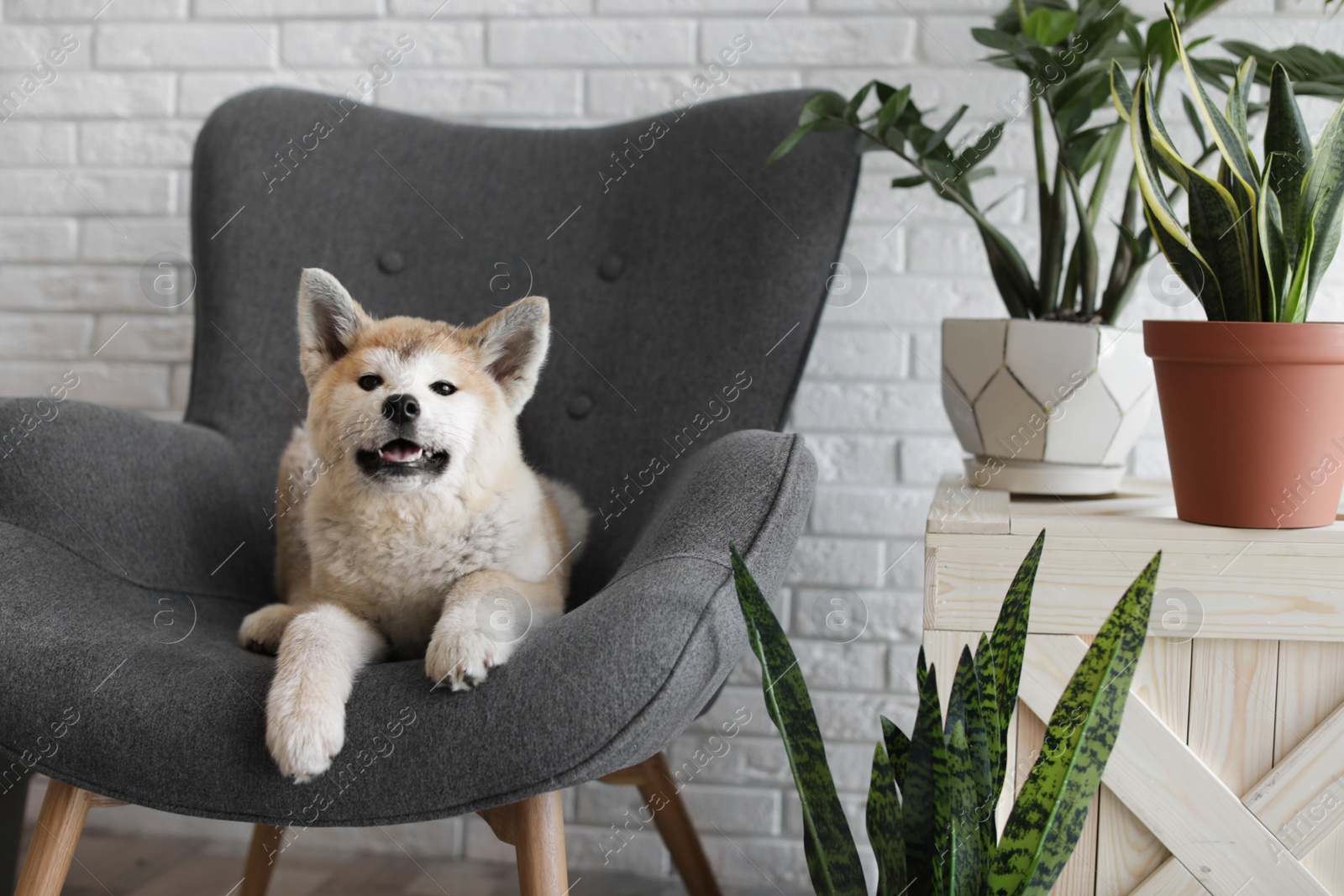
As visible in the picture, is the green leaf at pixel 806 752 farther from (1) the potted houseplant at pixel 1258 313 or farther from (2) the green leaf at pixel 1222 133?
(2) the green leaf at pixel 1222 133

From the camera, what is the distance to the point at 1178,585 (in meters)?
0.99

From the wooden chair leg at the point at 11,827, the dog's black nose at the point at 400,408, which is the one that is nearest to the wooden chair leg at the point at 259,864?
the wooden chair leg at the point at 11,827

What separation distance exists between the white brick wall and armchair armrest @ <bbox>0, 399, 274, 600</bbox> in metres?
0.67

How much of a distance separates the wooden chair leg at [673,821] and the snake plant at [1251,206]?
0.95m

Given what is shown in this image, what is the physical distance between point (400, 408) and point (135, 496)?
46cm

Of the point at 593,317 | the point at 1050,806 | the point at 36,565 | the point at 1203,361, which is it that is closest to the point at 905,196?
the point at 593,317

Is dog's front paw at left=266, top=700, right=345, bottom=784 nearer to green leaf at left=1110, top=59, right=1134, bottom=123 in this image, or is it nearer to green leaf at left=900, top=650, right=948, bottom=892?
green leaf at left=900, top=650, right=948, bottom=892

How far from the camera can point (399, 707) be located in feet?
2.81

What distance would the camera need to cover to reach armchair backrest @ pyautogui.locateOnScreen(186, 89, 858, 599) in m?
1.43

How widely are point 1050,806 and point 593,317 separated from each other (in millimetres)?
1032

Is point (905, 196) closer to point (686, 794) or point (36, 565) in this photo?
point (686, 794)

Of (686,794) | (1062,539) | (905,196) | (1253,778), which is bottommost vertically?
(686,794)

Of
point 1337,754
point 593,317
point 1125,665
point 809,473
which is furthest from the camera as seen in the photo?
point 593,317

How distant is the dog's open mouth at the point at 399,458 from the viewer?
1.05 metres
